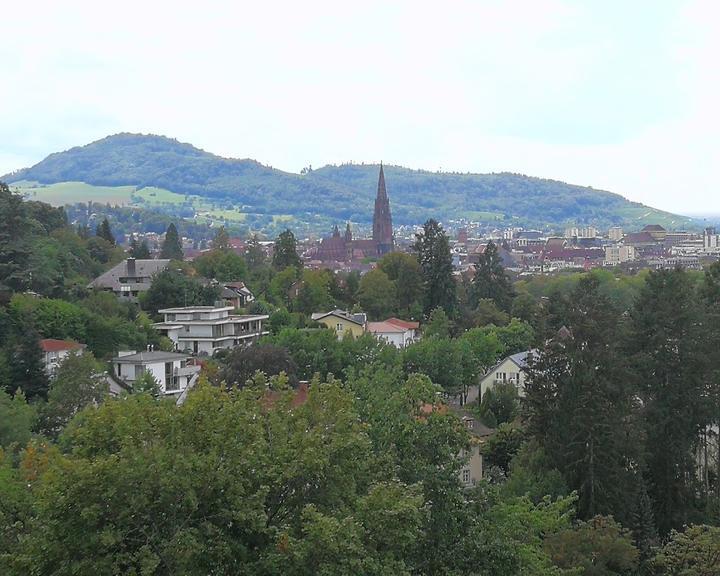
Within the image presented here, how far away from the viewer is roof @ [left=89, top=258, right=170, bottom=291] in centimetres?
5516

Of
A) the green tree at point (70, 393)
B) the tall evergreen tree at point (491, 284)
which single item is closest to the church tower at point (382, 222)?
the tall evergreen tree at point (491, 284)

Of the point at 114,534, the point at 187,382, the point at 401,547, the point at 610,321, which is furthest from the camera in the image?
the point at 187,382

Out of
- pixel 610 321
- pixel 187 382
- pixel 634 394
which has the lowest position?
pixel 187 382

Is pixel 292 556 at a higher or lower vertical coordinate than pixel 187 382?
higher

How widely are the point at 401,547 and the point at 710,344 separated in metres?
17.8

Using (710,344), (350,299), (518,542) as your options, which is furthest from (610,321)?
(350,299)

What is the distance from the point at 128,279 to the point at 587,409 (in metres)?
37.4

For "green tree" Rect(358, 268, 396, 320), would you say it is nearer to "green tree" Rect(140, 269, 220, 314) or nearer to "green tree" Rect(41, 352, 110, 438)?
"green tree" Rect(140, 269, 220, 314)

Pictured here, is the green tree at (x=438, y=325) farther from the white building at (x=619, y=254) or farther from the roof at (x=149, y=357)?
the white building at (x=619, y=254)

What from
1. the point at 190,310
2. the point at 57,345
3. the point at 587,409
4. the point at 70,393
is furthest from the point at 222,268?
the point at 587,409

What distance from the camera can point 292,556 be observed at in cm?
1058

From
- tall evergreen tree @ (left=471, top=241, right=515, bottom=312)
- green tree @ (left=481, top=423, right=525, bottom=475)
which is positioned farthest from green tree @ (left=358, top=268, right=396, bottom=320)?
green tree @ (left=481, top=423, right=525, bottom=475)

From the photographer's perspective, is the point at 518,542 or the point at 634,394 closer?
the point at 518,542

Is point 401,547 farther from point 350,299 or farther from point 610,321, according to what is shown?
point 350,299
